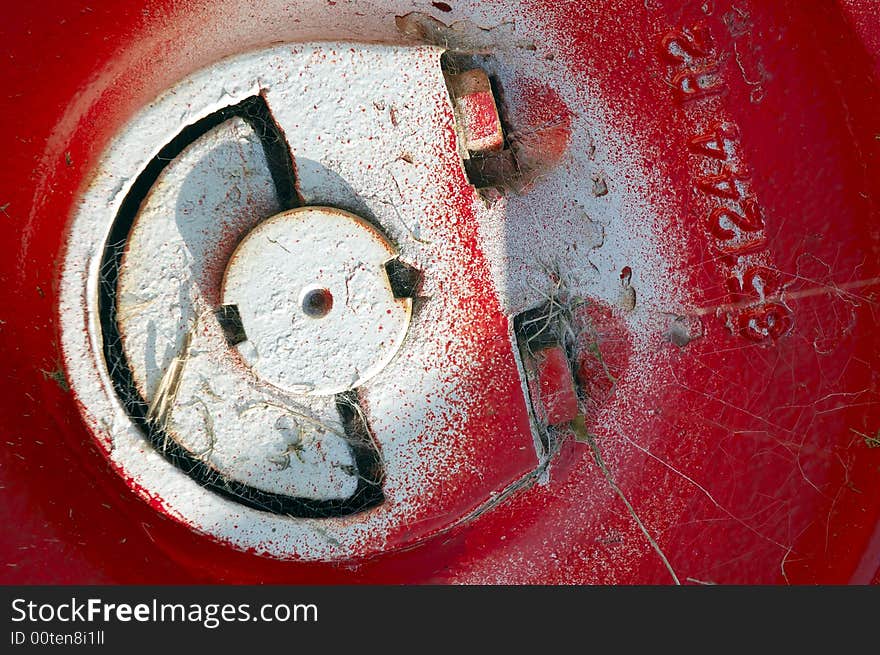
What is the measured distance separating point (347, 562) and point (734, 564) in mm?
724

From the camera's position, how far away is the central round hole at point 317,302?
116cm

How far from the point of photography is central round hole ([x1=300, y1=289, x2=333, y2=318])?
1158 millimetres

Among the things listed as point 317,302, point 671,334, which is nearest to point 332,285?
point 317,302

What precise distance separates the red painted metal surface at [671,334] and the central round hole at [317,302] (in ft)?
0.85

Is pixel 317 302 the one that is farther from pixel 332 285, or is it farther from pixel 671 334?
pixel 671 334

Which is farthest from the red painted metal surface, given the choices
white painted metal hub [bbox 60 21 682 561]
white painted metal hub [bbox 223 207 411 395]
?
white painted metal hub [bbox 223 207 411 395]

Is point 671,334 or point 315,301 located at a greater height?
point 315,301

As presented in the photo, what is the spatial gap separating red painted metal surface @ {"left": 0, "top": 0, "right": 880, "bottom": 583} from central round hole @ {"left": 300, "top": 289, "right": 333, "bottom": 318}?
0.26m

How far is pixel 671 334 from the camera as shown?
1.25 m

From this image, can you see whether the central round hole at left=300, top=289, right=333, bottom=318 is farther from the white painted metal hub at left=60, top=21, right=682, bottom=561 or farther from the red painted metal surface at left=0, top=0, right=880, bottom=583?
the red painted metal surface at left=0, top=0, right=880, bottom=583

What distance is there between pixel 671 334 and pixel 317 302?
2.13 feet

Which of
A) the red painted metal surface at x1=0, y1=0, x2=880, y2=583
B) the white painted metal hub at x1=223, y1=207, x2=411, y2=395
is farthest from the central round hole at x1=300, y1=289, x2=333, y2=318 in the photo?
the red painted metal surface at x1=0, y1=0, x2=880, y2=583

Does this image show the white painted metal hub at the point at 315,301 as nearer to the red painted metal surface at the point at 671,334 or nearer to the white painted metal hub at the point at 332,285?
the white painted metal hub at the point at 332,285

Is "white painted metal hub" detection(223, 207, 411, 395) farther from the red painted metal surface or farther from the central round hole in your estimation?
the red painted metal surface
